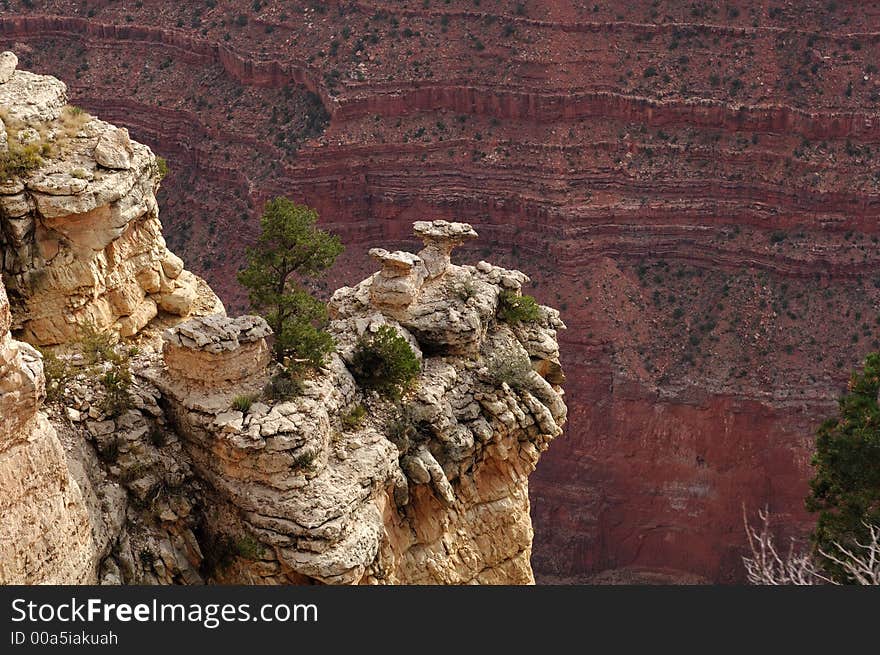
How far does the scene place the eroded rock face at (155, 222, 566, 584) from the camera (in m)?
24.5

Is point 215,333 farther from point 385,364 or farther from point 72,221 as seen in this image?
point 385,364

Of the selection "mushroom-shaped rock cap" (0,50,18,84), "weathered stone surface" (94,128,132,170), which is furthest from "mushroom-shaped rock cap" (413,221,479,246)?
"mushroom-shaped rock cap" (0,50,18,84)

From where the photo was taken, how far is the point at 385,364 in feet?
93.0

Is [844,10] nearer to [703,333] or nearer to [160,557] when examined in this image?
[703,333]

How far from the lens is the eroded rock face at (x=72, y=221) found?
24.5 m

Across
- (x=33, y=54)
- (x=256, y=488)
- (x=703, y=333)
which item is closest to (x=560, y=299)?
(x=703, y=333)

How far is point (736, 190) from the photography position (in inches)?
2923

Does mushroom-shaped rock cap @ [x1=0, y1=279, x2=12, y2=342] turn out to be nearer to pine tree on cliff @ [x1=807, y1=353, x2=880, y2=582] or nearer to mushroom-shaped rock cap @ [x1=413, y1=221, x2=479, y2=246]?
mushroom-shaped rock cap @ [x1=413, y1=221, x2=479, y2=246]

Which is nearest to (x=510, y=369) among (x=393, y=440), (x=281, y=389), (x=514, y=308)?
(x=514, y=308)

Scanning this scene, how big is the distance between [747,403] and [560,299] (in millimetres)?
13457

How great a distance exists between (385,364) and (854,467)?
20.6 meters

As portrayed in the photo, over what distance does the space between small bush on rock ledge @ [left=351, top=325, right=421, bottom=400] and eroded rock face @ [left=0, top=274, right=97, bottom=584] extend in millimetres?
8079

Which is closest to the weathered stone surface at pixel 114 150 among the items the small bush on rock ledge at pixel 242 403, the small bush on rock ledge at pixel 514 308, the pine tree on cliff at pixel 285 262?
the pine tree on cliff at pixel 285 262

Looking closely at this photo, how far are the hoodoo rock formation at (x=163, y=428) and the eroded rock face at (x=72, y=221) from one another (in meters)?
0.05
